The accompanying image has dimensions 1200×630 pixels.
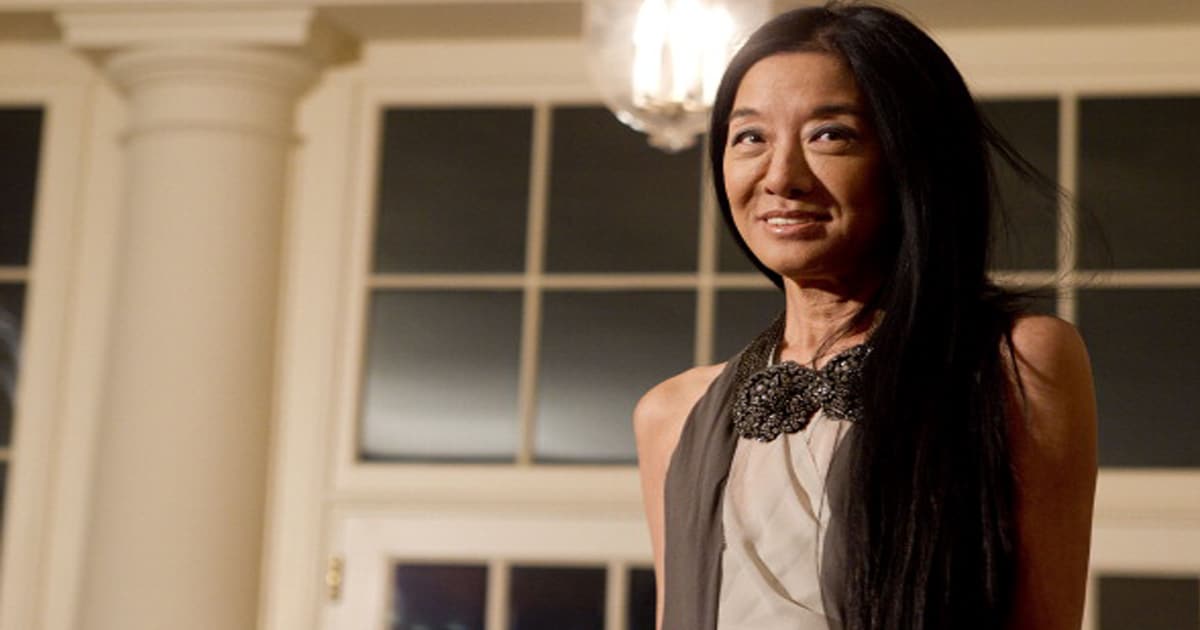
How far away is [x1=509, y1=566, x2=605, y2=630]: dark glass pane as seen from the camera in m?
3.27

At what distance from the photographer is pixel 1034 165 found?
3180 mm

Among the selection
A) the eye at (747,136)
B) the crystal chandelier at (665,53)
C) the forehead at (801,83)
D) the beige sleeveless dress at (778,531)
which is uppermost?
the crystal chandelier at (665,53)

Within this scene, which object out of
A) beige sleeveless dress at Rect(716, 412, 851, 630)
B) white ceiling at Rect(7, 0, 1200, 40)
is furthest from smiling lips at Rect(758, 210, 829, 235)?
white ceiling at Rect(7, 0, 1200, 40)

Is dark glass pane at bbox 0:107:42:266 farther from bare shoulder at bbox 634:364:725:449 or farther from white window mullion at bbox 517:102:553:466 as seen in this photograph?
bare shoulder at bbox 634:364:725:449

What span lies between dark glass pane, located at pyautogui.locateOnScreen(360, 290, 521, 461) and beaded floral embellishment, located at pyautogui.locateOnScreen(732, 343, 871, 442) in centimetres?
222

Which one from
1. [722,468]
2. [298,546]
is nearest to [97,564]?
[298,546]

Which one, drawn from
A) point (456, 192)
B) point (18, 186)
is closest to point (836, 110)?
point (456, 192)

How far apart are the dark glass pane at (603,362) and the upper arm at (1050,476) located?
2.25 meters

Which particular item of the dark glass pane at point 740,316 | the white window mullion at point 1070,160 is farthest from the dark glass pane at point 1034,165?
the dark glass pane at point 740,316

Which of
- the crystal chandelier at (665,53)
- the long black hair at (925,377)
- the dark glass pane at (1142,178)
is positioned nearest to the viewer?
the long black hair at (925,377)

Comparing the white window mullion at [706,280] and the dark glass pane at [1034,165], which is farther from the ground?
the dark glass pane at [1034,165]

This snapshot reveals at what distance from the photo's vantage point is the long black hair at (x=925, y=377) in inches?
39.6

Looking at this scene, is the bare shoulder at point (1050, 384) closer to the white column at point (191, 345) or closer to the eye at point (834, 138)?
the eye at point (834, 138)

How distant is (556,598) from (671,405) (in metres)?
2.06
